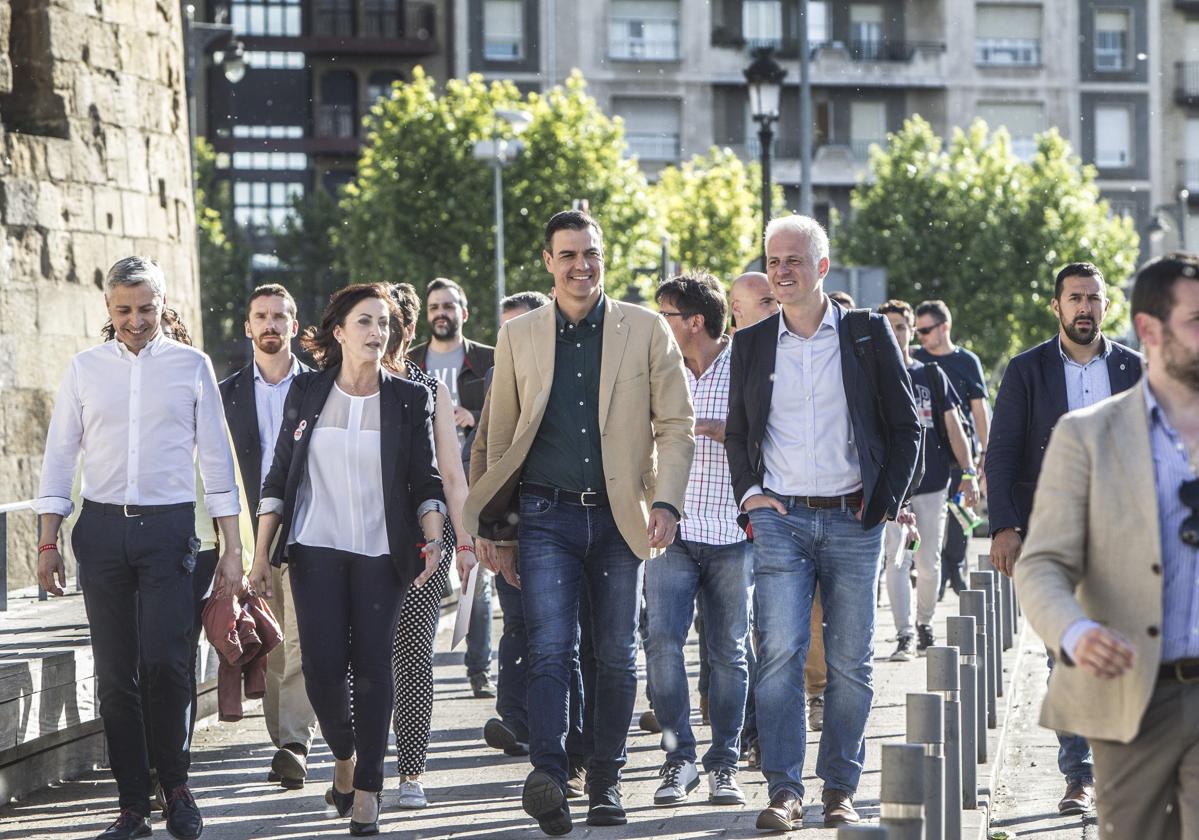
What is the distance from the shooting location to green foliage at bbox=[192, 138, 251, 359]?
61.5 meters

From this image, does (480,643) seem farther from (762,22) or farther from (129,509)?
(762,22)

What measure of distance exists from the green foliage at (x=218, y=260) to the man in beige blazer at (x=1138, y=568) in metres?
56.4

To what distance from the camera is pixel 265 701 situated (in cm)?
869

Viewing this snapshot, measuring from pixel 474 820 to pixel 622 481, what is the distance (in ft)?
4.57

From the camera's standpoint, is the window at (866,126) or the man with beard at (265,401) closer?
the man with beard at (265,401)

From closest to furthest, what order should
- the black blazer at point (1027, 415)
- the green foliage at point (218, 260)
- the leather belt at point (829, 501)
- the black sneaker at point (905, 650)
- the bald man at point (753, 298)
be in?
the leather belt at point (829, 501) < the black blazer at point (1027, 415) < the bald man at point (753, 298) < the black sneaker at point (905, 650) < the green foliage at point (218, 260)

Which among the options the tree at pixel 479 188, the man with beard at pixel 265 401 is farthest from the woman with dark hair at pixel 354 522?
the tree at pixel 479 188

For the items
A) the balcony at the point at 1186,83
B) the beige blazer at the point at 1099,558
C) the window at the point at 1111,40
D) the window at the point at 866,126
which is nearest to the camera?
the beige blazer at the point at 1099,558

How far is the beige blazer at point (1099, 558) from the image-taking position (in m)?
4.17

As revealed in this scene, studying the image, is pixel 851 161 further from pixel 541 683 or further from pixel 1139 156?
pixel 541 683

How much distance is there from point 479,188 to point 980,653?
134ft

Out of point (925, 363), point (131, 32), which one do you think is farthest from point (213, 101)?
point (925, 363)

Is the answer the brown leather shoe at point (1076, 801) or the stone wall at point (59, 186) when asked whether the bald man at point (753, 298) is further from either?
the stone wall at point (59, 186)

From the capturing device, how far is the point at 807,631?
273 inches
